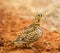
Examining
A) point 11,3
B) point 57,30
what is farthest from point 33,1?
point 57,30

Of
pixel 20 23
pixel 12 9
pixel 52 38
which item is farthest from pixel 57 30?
pixel 12 9

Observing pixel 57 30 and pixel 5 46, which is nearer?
pixel 5 46

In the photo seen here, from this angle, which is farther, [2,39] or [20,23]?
[20,23]

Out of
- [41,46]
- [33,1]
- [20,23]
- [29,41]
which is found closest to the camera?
[29,41]

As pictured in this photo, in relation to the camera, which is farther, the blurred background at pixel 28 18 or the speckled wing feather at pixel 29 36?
the blurred background at pixel 28 18

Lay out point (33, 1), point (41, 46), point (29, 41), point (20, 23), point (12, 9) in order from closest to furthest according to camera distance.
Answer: point (29, 41), point (41, 46), point (20, 23), point (12, 9), point (33, 1)

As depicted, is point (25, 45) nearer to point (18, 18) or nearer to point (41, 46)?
point (41, 46)

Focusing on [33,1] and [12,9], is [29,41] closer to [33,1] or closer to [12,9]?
[12,9]

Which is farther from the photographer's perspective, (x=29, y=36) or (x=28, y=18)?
(x=28, y=18)

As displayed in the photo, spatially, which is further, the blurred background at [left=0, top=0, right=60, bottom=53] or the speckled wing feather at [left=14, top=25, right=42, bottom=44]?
the blurred background at [left=0, top=0, right=60, bottom=53]
